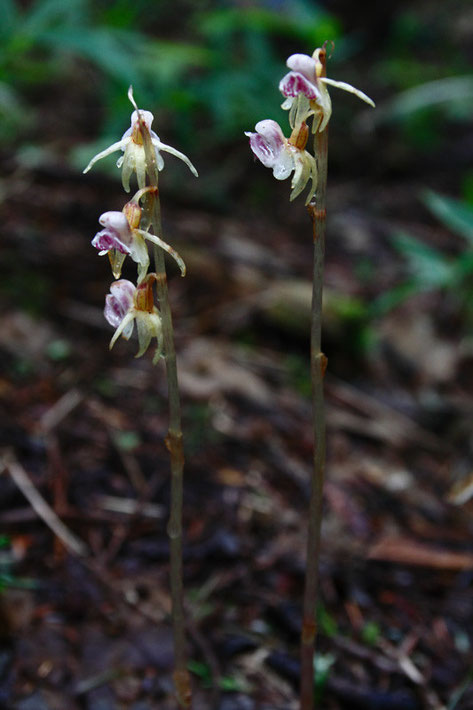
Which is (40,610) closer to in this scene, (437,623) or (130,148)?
(437,623)

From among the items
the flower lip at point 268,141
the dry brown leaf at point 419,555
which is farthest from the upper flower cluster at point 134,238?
the dry brown leaf at point 419,555

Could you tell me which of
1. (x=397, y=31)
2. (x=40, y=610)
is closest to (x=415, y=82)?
(x=397, y=31)

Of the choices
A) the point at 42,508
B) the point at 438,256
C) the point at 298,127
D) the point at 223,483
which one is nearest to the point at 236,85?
the point at 438,256

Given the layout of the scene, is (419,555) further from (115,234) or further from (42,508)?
(115,234)

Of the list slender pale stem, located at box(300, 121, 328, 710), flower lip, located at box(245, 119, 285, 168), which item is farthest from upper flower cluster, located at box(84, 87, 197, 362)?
slender pale stem, located at box(300, 121, 328, 710)

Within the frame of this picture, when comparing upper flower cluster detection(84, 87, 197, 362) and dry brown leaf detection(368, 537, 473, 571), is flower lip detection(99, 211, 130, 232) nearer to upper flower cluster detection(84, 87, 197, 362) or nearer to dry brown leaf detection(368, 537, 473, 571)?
upper flower cluster detection(84, 87, 197, 362)
